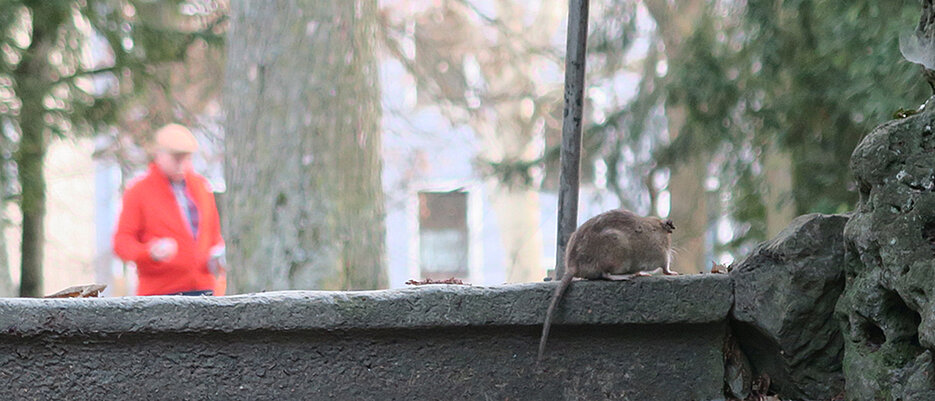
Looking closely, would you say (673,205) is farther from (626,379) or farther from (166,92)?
(626,379)

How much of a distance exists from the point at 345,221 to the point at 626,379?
3.06 m

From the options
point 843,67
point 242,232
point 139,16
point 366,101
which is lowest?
point 242,232

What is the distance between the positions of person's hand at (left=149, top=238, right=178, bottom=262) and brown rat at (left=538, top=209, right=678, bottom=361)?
3.02m

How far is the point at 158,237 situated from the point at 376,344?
286cm

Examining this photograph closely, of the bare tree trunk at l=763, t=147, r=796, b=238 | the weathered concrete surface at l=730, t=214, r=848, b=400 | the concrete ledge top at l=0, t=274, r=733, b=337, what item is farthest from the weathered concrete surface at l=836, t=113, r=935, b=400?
the bare tree trunk at l=763, t=147, r=796, b=238

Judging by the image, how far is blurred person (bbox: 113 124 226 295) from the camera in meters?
6.11

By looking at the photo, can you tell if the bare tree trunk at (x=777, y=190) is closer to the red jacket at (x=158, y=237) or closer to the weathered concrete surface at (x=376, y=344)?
the red jacket at (x=158, y=237)

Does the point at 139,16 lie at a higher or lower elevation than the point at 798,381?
higher

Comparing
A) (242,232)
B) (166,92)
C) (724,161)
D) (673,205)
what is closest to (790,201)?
(724,161)

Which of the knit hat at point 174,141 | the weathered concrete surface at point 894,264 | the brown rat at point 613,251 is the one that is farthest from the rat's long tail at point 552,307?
the knit hat at point 174,141

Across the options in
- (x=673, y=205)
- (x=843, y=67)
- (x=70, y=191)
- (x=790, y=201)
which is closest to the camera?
(x=843, y=67)

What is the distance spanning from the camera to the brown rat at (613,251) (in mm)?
3807

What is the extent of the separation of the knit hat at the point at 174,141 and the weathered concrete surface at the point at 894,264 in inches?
166

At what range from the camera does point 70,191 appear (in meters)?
19.2
